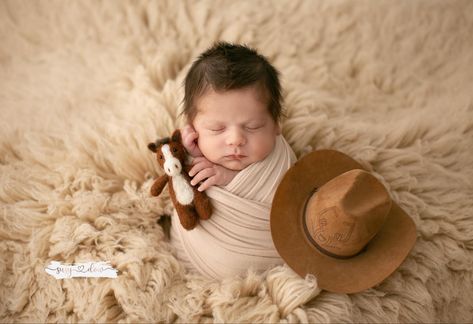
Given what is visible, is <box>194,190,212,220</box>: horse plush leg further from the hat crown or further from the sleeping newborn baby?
the hat crown

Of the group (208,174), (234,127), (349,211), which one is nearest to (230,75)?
(234,127)

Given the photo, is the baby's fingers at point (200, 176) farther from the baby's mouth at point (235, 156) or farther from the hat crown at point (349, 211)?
the hat crown at point (349, 211)

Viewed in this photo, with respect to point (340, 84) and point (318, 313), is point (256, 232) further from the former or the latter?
point (340, 84)

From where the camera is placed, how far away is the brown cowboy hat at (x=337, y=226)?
0.79 meters

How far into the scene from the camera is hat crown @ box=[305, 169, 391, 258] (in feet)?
2.55

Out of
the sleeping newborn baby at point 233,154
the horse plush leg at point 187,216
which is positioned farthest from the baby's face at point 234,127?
the horse plush leg at point 187,216

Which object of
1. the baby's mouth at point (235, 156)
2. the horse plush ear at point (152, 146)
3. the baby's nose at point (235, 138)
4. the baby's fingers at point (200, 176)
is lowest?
the baby's fingers at point (200, 176)

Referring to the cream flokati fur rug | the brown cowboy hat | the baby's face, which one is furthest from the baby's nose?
the cream flokati fur rug

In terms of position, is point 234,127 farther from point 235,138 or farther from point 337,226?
point 337,226

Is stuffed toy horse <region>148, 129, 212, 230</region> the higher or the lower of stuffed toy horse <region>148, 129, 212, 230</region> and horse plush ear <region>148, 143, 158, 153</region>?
the lower

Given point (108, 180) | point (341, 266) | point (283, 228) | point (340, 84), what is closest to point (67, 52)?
point (108, 180)

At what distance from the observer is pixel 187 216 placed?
898 millimetres

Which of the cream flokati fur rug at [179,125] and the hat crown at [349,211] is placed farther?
the cream flokati fur rug at [179,125]

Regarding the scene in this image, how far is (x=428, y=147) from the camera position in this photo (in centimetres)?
109
